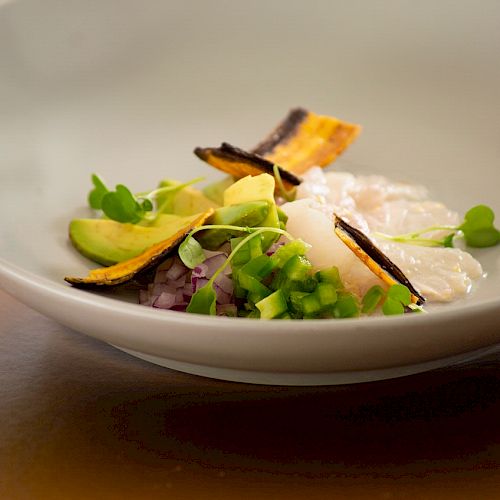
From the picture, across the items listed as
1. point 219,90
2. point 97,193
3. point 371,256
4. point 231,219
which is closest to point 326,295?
point 371,256

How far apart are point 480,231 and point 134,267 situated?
2.28 ft

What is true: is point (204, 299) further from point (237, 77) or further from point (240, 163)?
point (237, 77)

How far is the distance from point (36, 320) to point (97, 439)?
1.34 ft

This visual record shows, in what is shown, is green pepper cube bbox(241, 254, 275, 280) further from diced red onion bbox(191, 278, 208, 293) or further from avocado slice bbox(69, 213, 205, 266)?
avocado slice bbox(69, 213, 205, 266)

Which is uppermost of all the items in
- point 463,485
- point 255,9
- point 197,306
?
point 255,9

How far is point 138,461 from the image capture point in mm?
1273

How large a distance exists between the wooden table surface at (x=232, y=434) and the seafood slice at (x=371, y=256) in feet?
0.55

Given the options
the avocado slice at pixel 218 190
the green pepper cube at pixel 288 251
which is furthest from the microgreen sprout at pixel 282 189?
the green pepper cube at pixel 288 251

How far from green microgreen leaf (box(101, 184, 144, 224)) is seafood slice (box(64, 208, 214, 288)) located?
20cm

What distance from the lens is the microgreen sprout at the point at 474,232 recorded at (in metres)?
1.85

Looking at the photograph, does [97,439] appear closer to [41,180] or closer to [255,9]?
[41,180]

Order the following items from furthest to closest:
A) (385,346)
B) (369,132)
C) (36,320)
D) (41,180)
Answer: (369,132)
(41,180)
(36,320)
(385,346)

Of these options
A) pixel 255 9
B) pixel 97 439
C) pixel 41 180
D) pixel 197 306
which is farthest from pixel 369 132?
pixel 97 439

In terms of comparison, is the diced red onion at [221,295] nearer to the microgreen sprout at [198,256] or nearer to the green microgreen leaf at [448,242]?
the microgreen sprout at [198,256]
